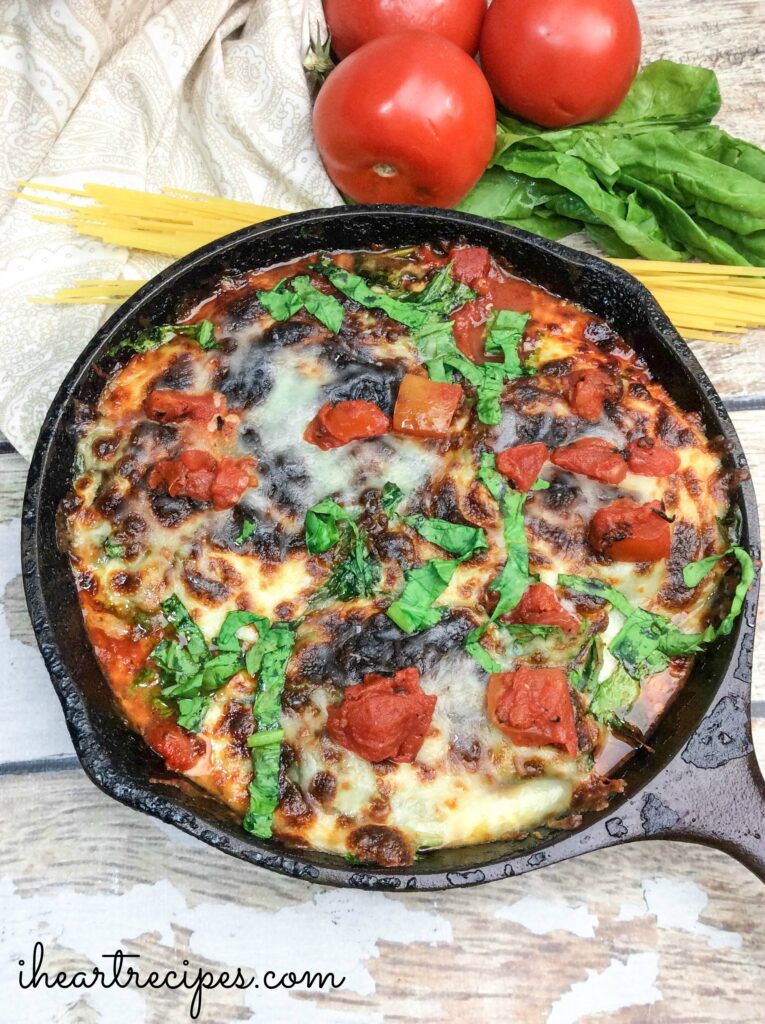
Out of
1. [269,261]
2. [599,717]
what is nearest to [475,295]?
[269,261]

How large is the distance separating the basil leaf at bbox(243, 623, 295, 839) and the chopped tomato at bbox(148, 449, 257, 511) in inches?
15.5

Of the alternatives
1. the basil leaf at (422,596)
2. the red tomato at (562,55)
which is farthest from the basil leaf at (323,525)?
the red tomato at (562,55)

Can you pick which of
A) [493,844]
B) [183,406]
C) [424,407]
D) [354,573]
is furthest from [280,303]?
[493,844]

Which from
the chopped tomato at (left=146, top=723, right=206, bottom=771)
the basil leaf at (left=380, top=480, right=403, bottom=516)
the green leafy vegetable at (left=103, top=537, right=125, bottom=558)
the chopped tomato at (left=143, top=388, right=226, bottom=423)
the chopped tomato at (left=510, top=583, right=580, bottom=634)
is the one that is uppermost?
the chopped tomato at (left=143, top=388, right=226, bottom=423)

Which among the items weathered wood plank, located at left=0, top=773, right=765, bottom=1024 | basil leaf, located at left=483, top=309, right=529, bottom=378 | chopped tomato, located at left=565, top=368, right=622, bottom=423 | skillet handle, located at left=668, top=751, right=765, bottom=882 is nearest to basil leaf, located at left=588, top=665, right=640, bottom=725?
skillet handle, located at left=668, top=751, right=765, bottom=882

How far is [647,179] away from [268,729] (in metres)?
2.38

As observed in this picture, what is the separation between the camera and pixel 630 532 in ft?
7.89

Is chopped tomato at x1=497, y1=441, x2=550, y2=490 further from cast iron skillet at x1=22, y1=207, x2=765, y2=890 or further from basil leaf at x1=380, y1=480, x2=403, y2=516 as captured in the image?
cast iron skillet at x1=22, y1=207, x2=765, y2=890

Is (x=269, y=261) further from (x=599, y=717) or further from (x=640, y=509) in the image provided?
(x=599, y=717)

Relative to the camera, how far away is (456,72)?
9.78ft

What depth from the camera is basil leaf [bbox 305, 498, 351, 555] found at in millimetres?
2488

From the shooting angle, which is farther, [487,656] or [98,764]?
[487,656]

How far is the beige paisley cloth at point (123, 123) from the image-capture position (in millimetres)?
3020

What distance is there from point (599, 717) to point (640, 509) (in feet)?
1.91
